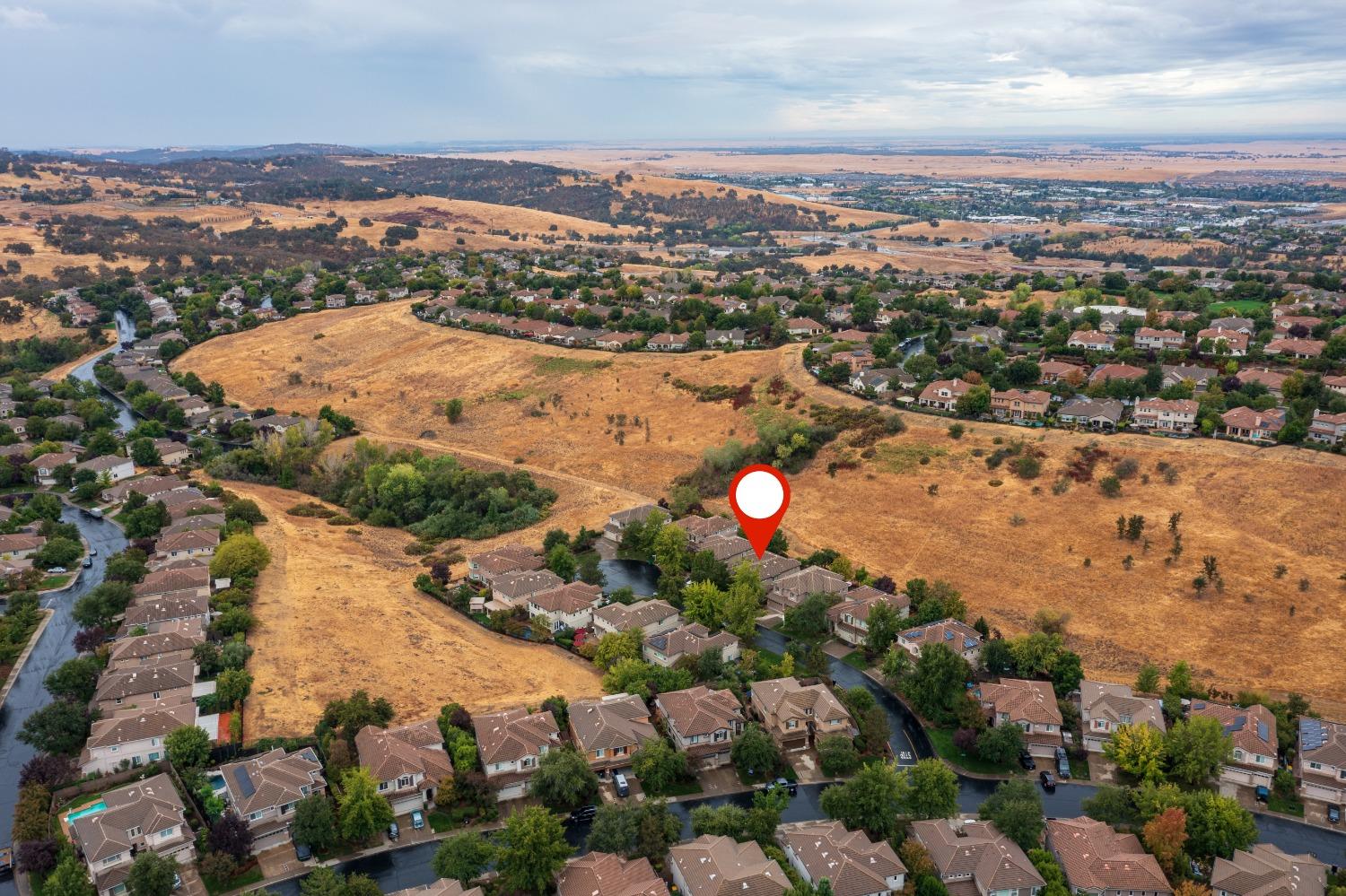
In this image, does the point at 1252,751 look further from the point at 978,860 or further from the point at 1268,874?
the point at 978,860

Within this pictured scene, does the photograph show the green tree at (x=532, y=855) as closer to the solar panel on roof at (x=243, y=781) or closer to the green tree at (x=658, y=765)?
the green tree at (x=658, y=765)

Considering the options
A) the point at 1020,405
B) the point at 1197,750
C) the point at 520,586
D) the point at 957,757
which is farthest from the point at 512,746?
the point at 1020,405

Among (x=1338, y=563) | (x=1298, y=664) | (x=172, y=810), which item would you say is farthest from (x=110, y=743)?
(x=1338, y=563)

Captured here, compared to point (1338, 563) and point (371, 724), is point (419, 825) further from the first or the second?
point (1338, 563)

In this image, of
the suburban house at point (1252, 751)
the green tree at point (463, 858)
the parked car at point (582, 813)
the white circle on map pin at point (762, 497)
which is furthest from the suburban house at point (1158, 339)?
the green tree at point (463, 858)

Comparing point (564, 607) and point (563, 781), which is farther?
point (564, 607)
